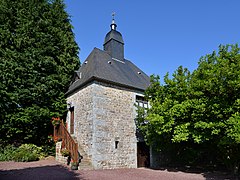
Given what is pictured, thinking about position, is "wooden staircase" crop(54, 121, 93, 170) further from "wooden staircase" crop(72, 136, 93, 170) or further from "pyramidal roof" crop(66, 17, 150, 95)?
"pyramidal roof" crop(66, 17, 150, 95)

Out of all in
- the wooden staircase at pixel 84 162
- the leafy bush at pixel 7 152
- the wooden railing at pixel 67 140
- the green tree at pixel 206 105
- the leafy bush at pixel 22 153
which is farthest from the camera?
the leafy bush at pixel 7 152

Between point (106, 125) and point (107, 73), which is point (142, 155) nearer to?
point (106, 125)

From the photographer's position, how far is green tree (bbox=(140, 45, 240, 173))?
296 inches

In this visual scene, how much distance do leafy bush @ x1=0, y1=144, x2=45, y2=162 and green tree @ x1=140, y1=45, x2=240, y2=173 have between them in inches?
253

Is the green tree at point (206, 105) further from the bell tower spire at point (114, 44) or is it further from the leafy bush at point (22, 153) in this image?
the leafy bush at point (22, 153)

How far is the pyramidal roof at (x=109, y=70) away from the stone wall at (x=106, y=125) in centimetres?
37

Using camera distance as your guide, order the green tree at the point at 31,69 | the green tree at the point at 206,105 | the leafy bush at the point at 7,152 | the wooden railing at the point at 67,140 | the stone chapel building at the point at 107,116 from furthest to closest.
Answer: the green tree at the point at 31,69, the leafy bush at the point at 7,152, the stone chapel building at the point at 107,116, the wooden railing at the point at 67,140, the green tree at the point at 206,105

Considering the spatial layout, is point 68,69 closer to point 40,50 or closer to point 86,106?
point 40,50

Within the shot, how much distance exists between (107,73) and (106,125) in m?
3.00

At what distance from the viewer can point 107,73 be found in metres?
11.7

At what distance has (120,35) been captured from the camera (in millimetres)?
15508

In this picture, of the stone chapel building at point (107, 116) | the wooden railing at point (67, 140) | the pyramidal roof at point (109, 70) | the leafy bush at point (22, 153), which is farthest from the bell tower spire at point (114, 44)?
the leafy bush at point (22, 153)

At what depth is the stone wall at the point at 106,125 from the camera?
9922 millimetres

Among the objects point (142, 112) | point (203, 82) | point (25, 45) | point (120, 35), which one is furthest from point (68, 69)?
point (203, 82)
